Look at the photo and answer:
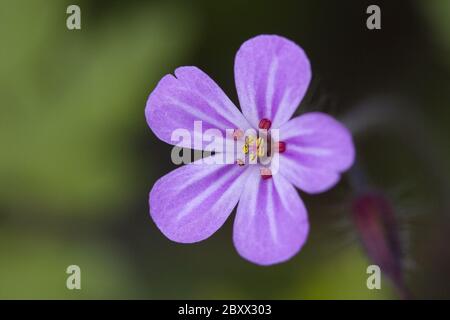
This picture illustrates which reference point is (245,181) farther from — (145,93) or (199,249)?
(199,249)

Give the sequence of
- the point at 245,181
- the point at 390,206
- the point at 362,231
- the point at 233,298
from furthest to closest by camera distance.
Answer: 1. the point at 233,298
2. the point at 390,206
3. the point at 362,231
4. the point at 245,181

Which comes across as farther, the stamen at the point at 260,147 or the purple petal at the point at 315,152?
the stamen at the point at 260,147

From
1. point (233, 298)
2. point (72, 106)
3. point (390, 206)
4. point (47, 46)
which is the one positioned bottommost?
point (233, 298)

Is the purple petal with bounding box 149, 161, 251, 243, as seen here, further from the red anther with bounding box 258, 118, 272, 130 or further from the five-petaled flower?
the red anther with bounding box 258, 118, 272, 130

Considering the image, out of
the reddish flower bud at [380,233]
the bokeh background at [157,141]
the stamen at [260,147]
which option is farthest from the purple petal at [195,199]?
the bokeh background at [157,141]

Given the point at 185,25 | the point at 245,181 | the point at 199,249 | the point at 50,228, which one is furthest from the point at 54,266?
the point at 245,181

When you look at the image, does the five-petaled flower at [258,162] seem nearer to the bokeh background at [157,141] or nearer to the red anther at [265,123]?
the red anther at [265,123]

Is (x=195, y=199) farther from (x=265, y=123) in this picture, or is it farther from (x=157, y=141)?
(x=157, y=141)
